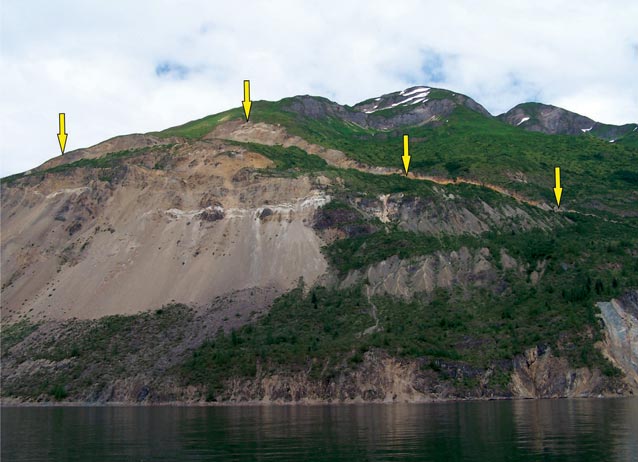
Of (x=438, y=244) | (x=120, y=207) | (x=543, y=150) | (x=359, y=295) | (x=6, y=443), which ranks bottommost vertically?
(x=6, y=443)

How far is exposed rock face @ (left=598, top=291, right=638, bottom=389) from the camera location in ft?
285

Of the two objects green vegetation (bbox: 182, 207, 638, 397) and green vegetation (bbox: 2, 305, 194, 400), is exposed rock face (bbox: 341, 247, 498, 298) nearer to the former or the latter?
green vegetation (bbox: 182, 207, 638, 397)

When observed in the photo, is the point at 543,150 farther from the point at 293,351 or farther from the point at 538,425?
the point at 538,425

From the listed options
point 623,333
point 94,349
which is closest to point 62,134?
point 94,349

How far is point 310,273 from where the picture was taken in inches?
4417

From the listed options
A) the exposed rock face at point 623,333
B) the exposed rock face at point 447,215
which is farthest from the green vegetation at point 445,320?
the exposed rock face at point 447,215

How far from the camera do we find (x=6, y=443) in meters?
51.8

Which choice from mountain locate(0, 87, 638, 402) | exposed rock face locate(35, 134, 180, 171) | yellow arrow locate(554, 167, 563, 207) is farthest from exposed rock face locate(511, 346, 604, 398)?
exposed rock face locate(35, 134, 180, 171)

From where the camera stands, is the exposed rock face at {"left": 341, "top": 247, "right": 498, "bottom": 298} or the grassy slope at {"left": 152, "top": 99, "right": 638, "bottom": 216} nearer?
the exposed rock face at {"left": 341, "top": 247, "right": 498, "bottom": 298}

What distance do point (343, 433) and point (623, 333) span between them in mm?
48981

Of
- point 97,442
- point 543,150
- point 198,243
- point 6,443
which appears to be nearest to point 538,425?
point 97,442

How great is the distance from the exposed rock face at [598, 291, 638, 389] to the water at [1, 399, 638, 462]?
1028 centimetres

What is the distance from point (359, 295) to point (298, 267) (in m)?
12.2

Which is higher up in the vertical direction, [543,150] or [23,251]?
[543,150]
